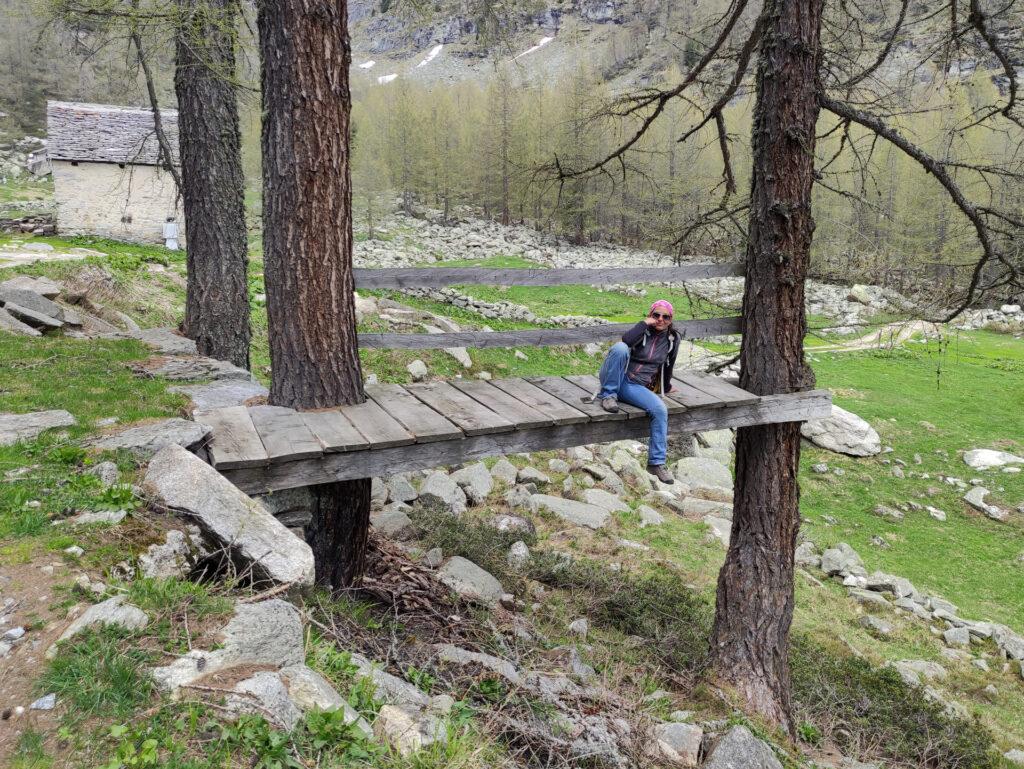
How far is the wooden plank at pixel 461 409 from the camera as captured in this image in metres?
3.89

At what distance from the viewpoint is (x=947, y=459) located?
13859mm

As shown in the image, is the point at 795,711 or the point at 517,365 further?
the point at 517,365

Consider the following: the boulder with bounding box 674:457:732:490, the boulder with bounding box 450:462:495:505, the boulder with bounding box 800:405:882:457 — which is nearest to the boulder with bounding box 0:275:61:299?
the boulder with bounding box 450:462:495:505

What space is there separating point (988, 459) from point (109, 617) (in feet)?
52.0

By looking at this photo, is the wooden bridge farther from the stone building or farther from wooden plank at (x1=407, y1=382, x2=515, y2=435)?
the stone building

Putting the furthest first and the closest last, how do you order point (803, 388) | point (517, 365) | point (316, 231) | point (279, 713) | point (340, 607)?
point (517, 365)
point (803, 388)
point (316, 231)
point (340, 607)
point (279, 713)

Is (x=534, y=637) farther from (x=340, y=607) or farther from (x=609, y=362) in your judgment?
(x=609, y=362)

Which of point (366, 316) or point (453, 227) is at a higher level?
point (453, 227)

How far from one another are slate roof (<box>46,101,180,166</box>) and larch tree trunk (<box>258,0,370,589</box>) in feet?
74.2

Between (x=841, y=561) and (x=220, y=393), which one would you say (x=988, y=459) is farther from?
(x=220, y=393)

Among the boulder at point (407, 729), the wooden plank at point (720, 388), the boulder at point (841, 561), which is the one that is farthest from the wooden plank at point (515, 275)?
the boulder at point (841, 561)

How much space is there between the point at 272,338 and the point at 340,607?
1.68m

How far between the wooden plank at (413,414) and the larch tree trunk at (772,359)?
240 centimetres

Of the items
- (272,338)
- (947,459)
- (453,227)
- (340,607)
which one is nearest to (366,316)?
(272,338)
